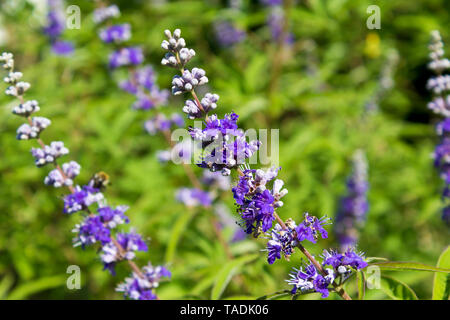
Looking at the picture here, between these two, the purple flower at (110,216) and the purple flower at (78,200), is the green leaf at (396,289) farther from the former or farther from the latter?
the purple flower at (78,200)

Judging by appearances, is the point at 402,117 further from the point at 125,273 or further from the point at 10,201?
the point at 10,201

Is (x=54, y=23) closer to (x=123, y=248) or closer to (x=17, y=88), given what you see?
(x=17, y=88)

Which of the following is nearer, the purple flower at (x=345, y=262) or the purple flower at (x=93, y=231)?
the purple flower at (x=345, y=262)

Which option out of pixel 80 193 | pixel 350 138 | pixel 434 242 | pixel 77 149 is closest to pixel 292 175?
A: pixel 350 138

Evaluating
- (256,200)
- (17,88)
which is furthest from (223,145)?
(17,88)

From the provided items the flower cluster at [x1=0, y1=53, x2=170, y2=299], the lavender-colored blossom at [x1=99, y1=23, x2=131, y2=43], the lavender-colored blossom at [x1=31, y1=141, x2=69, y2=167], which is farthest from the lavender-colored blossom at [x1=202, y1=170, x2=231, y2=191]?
the lavender-colored blossom at [x1=31, y1=141, x2=69, y2=167]

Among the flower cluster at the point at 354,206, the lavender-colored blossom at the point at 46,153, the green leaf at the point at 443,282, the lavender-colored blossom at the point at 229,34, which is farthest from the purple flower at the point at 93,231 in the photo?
the lavender-colored blossom at the point at 229,34

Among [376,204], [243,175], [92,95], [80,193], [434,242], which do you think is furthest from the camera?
[92,95]
